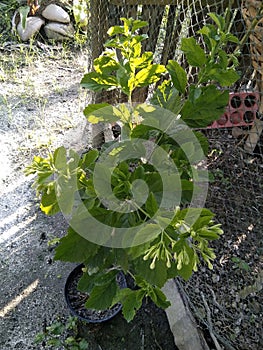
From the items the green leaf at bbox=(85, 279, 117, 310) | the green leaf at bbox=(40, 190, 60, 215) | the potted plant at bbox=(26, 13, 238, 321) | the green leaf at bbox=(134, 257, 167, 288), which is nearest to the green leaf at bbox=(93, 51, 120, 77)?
the potted plant at bbox=(26, 13, 238, 321)

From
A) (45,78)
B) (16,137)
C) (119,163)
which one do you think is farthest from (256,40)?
(45,78)

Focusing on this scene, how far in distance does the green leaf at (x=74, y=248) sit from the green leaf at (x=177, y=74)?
1.19 ft

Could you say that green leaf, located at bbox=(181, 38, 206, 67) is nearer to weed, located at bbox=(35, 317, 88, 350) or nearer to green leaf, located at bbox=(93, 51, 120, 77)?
green leaf, located at bbox=(93, 51, 120, 77)

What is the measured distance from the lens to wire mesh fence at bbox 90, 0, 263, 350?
4.16 ft

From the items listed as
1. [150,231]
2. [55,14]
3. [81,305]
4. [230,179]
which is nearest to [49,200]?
[150,231]

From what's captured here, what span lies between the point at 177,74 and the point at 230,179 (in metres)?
0.93

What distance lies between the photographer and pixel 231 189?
5.27 feet

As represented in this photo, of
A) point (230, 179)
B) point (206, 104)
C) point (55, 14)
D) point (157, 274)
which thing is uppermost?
point (206, 104)

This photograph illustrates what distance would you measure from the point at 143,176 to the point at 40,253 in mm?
974

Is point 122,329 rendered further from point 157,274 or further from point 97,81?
point 97,81

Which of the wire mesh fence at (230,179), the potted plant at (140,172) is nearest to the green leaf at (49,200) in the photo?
the potted plant at (140,172)

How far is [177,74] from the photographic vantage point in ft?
2.61

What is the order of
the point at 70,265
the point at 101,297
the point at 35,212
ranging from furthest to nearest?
the point at 35,212, the point at 70,265, the point at 101,297

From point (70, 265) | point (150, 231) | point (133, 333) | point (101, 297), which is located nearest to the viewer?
point (150, 231)
